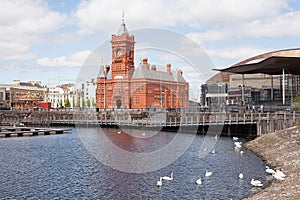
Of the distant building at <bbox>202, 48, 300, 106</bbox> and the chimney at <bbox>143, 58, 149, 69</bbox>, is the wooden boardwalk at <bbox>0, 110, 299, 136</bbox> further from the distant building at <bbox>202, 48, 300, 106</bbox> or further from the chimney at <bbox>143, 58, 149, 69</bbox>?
the chimney at <bbox>143, 58, 149, 69</bbox>

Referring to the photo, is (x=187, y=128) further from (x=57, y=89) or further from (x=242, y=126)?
(x=57, y=89)

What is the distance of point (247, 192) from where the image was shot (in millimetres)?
21266

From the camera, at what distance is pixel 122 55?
116 m

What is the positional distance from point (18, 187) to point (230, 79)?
96.0m

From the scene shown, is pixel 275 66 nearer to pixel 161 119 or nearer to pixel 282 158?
pixel 161 119

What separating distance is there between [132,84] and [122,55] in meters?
12.5

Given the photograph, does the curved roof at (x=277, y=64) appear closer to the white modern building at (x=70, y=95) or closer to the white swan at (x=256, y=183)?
the white swan at (x=256, y=183)

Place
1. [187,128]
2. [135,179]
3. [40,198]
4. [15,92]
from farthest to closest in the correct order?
[15,92], [187,128], [135,179], [40,198]

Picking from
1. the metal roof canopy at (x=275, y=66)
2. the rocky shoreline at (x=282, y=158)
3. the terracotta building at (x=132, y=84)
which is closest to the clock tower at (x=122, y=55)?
the terracotta building at (x=132, y=84)

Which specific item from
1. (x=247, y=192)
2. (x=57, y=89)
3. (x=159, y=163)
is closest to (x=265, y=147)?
(x=159, y=163)

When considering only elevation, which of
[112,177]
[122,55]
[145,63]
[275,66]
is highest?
[122,55]

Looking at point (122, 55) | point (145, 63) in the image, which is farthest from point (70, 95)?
point (145, 63)

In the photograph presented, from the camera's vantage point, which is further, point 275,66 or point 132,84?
point 132,84

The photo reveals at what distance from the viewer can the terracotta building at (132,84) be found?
106 metres
